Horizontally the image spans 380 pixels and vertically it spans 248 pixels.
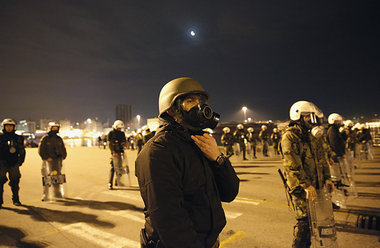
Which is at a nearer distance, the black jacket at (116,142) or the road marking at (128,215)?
the road marking at (128,215)

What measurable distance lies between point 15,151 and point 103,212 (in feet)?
11.2

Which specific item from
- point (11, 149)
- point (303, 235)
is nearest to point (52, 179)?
point (11, 149)

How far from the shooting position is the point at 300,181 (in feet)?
10.6

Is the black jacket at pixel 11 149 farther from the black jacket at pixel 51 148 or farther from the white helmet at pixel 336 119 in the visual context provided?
the white helmet at pixel 336 119

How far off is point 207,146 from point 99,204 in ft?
20.1

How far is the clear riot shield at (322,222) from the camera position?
3.04 meters

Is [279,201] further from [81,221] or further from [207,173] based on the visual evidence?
[207,173]

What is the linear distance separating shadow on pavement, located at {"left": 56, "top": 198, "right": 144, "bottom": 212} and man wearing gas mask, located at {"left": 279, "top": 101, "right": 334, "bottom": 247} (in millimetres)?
4105

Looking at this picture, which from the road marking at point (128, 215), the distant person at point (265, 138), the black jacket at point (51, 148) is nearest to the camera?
the road marking at point (128, 215)

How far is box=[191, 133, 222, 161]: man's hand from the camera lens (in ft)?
5.69

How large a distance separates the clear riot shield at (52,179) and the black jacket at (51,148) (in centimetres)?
18

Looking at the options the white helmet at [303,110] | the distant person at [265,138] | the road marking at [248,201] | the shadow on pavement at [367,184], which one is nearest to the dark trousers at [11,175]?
the road marking at [248,201]

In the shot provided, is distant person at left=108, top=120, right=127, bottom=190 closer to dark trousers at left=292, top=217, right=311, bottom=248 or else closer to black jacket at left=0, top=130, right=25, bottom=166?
black jacket at left=0, top=130, right=25, bottom=166

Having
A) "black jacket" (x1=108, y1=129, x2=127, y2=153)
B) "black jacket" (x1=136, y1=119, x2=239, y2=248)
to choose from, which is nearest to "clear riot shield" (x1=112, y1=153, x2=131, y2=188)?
"black jacket" (x1=108, y1=129, x2=127, y2=153)
